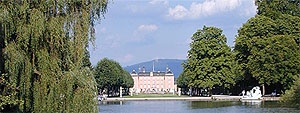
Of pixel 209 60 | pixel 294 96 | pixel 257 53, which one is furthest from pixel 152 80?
pixel 294 96

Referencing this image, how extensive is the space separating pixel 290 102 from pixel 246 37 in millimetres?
16292

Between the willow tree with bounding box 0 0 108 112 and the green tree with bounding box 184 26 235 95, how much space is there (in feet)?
131

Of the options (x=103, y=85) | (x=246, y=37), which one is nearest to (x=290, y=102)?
(x=246, y=37)

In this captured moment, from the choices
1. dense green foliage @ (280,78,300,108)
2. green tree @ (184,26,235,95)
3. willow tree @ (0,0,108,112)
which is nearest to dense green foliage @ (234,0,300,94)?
green tree @ (184,26,235,95)

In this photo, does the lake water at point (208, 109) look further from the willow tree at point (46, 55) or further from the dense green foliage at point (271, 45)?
the willow tree at point (46, 55)

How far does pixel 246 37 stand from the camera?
152 ft

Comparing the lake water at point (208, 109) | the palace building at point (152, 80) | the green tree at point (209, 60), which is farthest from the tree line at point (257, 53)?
the palace building at point (152, 80)

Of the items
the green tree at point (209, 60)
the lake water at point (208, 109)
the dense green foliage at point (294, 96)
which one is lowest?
the lake water at point (208, 109)

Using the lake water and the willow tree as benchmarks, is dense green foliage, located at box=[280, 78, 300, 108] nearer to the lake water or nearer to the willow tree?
the lake water

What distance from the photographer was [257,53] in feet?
141

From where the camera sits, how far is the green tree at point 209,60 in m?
53.0

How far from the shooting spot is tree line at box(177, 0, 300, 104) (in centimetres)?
4191

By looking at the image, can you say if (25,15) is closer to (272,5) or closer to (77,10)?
(77,10)

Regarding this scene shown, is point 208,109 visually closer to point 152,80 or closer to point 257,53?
point 257,53
